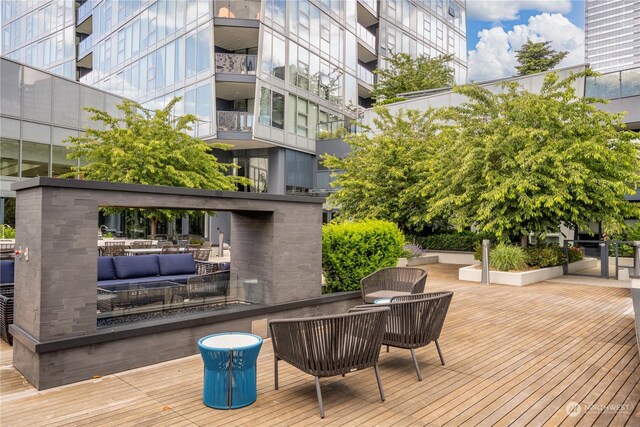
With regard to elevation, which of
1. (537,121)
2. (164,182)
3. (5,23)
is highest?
(5,23)

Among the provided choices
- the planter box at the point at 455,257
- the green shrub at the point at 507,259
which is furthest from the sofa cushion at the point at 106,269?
the planter box at the point at 455,257

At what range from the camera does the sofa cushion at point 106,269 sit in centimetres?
862

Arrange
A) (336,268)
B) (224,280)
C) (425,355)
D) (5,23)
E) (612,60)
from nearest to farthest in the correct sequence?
(425,355), (224,280), (336,268), (5,23), (612,60)

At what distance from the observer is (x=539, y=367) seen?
560 cm

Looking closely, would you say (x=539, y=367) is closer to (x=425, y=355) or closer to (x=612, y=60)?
(x=425, y=355)

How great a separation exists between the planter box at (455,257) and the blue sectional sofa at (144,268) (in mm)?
12436

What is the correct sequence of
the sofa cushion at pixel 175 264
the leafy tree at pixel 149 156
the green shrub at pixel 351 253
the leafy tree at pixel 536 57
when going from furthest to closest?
the leafy tree at pixel 536 57, the leafy tree at pixel 149 156, the sofa cushion at pixel 175 264, the green shrub at pixel 351 253

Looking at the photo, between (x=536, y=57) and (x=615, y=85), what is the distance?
83.7 ft

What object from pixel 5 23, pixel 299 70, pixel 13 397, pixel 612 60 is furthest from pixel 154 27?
pixel 612 60

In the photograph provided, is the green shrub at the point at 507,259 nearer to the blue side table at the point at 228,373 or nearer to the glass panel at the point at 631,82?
the glass panel at the point at 631,82

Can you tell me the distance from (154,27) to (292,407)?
28806 mm

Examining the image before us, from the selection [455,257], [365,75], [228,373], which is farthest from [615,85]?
[228,373]

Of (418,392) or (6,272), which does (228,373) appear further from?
(6,272)

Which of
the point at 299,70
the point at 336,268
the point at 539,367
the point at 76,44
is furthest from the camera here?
the point at 76,44
